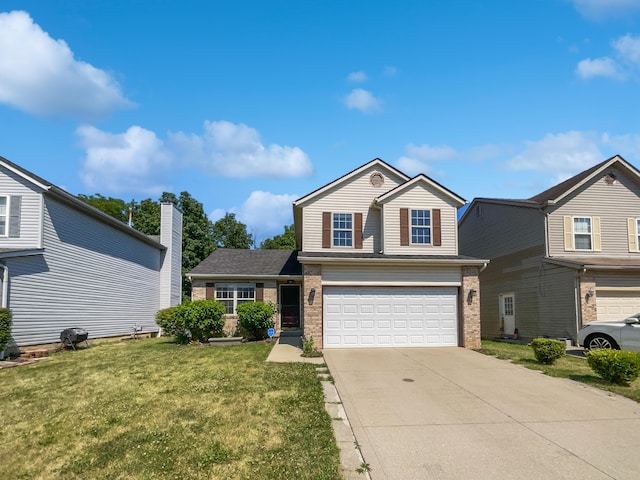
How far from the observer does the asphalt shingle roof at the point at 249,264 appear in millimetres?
20219

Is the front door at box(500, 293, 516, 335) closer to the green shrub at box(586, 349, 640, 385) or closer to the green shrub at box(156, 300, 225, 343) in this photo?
the green shrub at box(586, 349, 640, 385)

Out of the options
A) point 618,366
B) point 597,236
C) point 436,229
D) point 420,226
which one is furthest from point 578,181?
point 618,366

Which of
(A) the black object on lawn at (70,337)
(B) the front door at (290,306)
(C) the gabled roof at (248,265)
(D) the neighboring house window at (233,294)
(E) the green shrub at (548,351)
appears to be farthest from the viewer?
(B) the front door at (290,306)

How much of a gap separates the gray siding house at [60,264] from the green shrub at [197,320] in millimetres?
3937

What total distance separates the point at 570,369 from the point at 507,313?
1083 centimetres

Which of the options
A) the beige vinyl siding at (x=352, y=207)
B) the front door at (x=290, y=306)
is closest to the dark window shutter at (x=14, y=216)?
the beige vinyl siding at (x=352, y=207)

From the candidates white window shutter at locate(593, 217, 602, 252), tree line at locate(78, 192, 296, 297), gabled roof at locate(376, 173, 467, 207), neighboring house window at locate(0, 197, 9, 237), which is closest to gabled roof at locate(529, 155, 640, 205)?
white window shutter at locate(593, 217, 602, 252)

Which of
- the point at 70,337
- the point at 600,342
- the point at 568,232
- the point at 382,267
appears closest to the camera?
the point at 600,342

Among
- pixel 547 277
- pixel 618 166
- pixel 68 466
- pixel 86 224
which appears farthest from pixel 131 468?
pixel 618 166

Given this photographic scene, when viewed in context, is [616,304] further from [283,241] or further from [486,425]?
[283,241]

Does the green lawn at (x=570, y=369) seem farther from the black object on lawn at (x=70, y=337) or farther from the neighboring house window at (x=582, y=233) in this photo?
the black object on lawn at (x=70, y=337)

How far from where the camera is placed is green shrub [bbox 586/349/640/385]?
29.3 ft

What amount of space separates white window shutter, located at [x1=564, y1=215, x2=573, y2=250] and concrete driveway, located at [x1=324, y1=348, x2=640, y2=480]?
1014cm

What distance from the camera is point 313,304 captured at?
14.4 m
